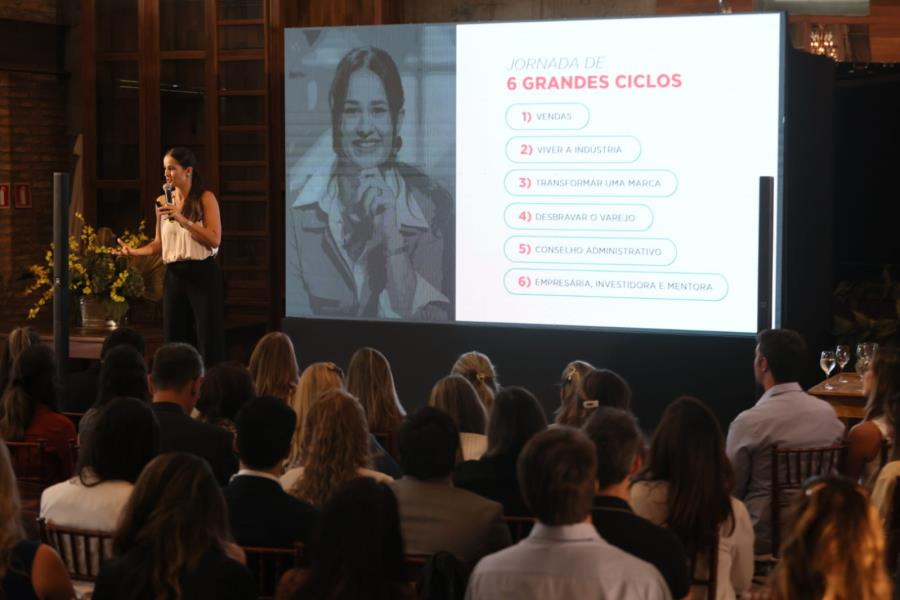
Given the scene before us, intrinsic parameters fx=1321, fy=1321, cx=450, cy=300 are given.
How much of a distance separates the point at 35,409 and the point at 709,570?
95.2 inches

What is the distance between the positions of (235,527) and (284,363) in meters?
1.93

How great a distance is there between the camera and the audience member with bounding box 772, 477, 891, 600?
2281 mm

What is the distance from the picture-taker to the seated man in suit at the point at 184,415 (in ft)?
13.2

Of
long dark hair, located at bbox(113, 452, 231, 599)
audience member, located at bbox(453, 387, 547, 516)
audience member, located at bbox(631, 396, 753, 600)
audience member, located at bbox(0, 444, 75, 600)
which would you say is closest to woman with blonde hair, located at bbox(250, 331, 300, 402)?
audience member, located at bbox(453, 387, 547, 516)

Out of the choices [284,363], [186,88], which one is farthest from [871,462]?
[186,88]

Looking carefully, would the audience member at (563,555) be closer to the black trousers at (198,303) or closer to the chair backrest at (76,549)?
the chair backrest at (76,549)

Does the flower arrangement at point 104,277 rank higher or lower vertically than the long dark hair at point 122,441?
higher

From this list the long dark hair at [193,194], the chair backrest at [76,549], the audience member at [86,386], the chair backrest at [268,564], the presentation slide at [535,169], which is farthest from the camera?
the long dark hair at [193,194]

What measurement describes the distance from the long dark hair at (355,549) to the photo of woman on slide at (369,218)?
5162mm

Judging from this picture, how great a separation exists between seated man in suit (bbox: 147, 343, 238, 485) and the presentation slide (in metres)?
3.10

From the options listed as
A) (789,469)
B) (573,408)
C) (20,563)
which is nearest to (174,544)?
(20,563)

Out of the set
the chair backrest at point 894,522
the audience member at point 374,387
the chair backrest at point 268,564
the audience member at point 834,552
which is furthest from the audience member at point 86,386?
the audience member at point 834,552

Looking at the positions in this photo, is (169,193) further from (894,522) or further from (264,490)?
(894,522)

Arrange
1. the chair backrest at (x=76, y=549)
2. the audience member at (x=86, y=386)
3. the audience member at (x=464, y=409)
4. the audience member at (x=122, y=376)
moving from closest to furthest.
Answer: the chair backrest at (x=76, y=549)
the audience member at (x=464, y=409)
the audience member at (x=122, y=376)
the audience member at (x=86, y=386)
